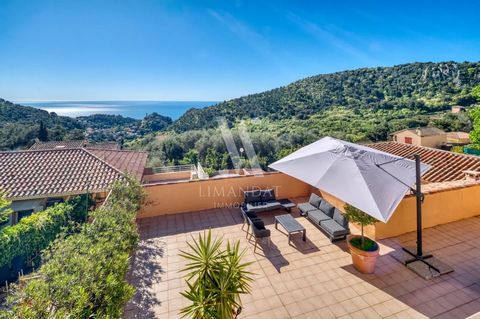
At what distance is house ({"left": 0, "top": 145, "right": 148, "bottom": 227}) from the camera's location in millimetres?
9805

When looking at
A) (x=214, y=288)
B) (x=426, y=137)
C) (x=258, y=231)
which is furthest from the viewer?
(x=426, y=137)

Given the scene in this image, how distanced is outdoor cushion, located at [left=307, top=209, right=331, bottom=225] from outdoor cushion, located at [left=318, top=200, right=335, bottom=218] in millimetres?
115

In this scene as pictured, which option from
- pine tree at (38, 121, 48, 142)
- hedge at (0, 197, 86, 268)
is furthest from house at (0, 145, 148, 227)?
pine tree at (38, 121, 48, 142)

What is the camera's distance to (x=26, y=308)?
7.72 ft

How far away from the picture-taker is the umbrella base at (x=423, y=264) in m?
5.16

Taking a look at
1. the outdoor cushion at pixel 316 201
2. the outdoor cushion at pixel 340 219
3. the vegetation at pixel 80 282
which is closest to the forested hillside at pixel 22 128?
the vegetation at pixel 80 282

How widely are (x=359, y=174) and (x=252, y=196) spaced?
4742 mm

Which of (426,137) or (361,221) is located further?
(426,137)

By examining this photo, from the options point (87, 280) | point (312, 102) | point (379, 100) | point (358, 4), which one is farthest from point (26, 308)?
point (379, 100)

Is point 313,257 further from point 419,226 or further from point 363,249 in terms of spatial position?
point 419,226

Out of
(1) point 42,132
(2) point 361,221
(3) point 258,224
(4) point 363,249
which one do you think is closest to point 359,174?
(2) point 361,221

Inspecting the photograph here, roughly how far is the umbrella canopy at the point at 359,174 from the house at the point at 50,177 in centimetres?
650

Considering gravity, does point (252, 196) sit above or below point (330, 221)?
above

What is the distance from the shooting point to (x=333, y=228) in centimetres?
662
